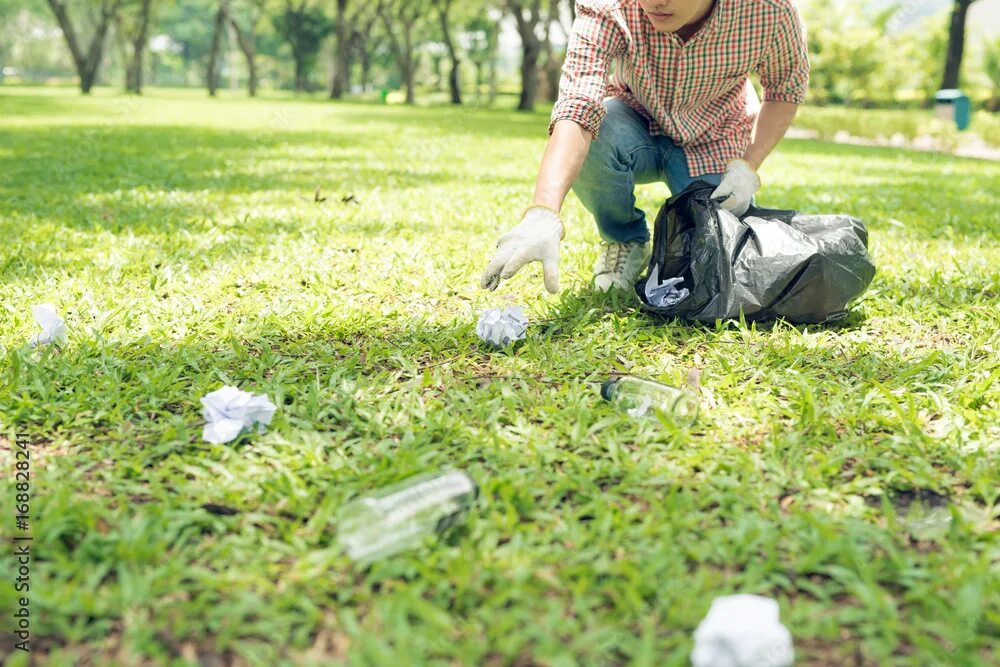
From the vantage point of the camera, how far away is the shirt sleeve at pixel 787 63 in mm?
2865

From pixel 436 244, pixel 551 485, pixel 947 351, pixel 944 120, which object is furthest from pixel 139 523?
pixel 944 120

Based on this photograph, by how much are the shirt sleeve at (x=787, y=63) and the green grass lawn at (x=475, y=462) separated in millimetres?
837

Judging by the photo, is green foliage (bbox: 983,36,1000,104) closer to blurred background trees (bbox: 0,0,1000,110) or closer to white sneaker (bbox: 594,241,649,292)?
blurred background trees (bbox: 0,0,1000,110)

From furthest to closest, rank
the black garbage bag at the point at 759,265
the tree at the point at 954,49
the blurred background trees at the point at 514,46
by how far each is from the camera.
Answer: the blurred background trees at the point at 514,46
the tree at the point at 954,49
the black garbage bag at the point at 759,265

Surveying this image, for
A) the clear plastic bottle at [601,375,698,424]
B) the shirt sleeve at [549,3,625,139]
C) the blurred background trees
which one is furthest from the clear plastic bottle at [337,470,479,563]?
the blurred background trees

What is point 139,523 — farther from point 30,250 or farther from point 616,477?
point 30,250

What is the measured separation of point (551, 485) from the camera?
1.79 meters

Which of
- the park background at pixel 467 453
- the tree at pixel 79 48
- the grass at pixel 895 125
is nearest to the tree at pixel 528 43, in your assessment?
the grass at pixel 895 125

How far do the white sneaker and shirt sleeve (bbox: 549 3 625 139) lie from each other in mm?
581

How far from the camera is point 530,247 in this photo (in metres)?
2.45

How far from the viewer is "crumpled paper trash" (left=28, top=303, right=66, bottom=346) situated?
97.7 inches

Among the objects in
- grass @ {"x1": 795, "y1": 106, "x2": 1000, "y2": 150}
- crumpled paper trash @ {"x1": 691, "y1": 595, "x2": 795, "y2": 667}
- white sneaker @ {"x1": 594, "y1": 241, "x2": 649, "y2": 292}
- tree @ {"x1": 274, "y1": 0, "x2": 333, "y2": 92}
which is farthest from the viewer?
tree @ {"x1": 274, "y1": 0, "x2": 333, "y2": 92}
